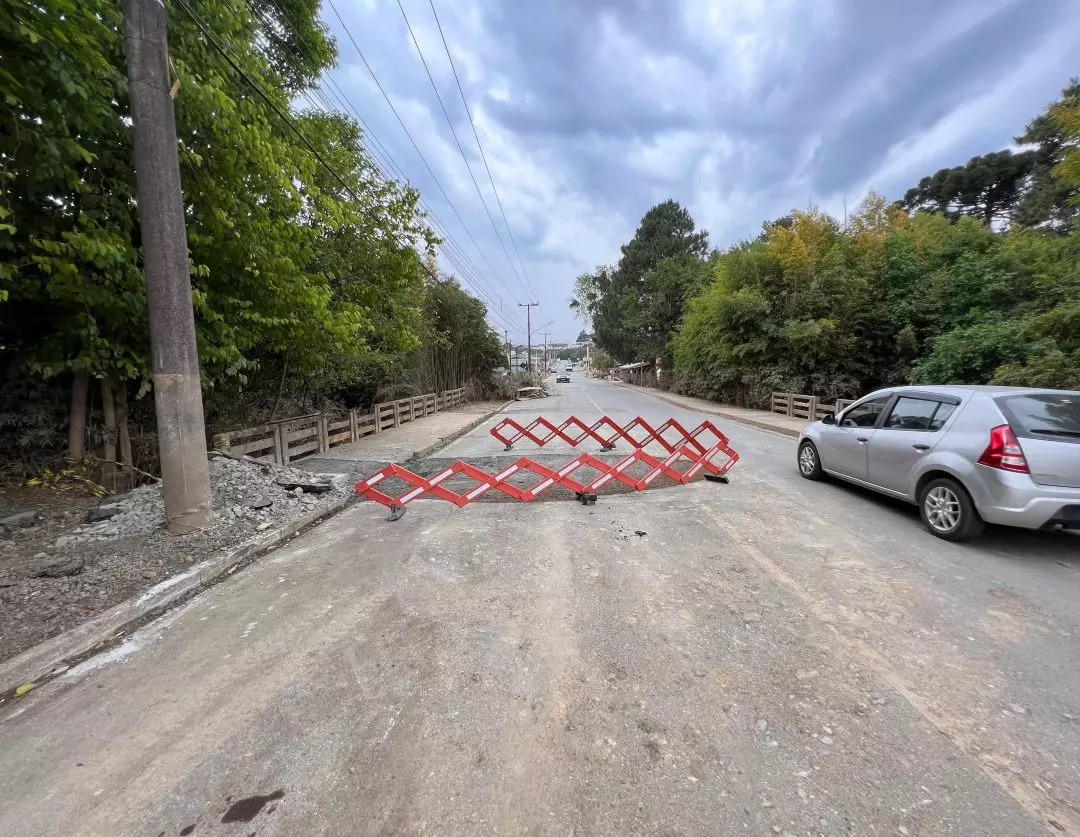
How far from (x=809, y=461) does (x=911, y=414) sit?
208 cm

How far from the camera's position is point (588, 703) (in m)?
2.54

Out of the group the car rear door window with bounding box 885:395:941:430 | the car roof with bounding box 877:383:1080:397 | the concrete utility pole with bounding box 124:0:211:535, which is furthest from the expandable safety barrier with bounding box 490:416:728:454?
the concrete utility pole with bounding box 124:0:211:535

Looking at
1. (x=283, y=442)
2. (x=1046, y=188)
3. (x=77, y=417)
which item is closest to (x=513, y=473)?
(x=283, y=442)

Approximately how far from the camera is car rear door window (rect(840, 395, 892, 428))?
6078 mm

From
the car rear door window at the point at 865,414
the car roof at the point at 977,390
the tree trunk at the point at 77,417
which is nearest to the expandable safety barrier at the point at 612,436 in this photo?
the car rear door window at the point at 865,414

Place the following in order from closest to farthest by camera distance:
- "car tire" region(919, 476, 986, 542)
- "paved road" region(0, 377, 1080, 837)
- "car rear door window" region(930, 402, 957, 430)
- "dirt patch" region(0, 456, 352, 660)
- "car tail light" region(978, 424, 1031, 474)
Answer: "paved road" region(0, 377, 1080, 837) < "dirt patch" region(0, 456, 352, 660) < "car tail light" region(978, 424, 1031, 474) < "car tire" region(919, 476, 986, 542) < "car rear door window" region(930, 402, 957, 430)

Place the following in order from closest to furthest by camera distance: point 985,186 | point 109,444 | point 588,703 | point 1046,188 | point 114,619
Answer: point 588,703 < point 114,619 < point 109,444 < point 1046,188 < point 985,186

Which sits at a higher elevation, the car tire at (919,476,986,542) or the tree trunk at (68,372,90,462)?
the tree trunk at (68,372,90,462)

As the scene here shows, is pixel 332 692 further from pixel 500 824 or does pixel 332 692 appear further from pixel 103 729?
pixel 500 824

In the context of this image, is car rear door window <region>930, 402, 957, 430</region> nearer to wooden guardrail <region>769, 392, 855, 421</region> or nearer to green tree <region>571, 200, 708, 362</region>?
wooden guardrail <region>769, 392, 855, 421</region>

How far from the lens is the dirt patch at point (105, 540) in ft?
12.1

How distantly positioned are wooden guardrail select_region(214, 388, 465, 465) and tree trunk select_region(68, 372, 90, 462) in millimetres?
1653

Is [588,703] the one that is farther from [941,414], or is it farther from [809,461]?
[809,461]

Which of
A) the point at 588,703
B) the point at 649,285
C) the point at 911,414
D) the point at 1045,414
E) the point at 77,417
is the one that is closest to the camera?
the point at 588,703
